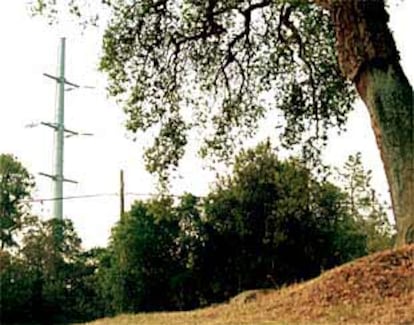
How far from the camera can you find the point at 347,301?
9.21 m

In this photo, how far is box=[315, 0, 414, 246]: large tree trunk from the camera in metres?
10.0

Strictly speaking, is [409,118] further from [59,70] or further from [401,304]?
[59,70]

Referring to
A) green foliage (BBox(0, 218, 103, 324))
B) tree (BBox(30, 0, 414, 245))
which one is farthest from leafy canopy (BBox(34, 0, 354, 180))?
green foliage (BBox(0, 218, 103, 324))

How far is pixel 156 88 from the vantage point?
43.3 feet

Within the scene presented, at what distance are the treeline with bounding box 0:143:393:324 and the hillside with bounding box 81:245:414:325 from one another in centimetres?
975

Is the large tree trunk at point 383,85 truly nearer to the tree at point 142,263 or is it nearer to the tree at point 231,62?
the tree at point 231,62

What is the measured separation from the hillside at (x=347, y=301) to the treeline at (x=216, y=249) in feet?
32.0

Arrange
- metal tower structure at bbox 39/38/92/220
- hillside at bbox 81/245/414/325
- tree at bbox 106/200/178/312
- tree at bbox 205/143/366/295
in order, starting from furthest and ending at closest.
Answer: metal tower structure at bbox 39/38/92/220 → tree at bbox 205/143/366/295 → tree at bbox 106/200/178/312 → hillside at bbox 81/245/414/325

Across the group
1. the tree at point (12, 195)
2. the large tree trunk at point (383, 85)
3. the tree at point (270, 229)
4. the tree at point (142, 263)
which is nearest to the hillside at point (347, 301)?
the large tree trunk at point (383, 85)

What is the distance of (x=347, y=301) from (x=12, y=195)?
16208mm

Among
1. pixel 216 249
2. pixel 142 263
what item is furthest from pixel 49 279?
pixel 216 249

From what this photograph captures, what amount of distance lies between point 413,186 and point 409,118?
84 cm

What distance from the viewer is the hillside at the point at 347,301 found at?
27.9ft

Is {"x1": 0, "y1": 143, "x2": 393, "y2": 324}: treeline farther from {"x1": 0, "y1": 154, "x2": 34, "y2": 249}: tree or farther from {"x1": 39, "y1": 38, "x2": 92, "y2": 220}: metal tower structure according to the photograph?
{"x1": 39, "y1": 38, "x2": 92, "y2": 220}: metal tower structure
